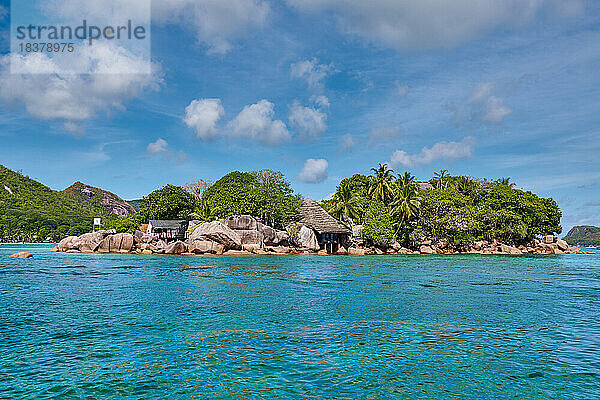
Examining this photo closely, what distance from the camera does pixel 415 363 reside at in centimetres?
828

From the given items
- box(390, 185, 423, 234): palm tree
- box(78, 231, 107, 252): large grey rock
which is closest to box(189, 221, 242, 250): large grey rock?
box(78, 231, 107, 252): large grey rock

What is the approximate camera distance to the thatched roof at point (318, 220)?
5528cm

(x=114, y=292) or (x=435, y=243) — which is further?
(x=435, y=243)

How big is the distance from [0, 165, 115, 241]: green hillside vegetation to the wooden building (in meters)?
55.5

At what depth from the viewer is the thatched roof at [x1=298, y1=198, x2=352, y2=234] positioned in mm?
55281

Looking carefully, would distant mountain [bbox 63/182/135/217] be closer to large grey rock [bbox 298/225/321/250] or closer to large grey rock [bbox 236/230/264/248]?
large grey rock [bbox 298/225/321/250]

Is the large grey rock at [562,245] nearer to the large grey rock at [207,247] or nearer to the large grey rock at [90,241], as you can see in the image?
the large grey rock at [207,247]

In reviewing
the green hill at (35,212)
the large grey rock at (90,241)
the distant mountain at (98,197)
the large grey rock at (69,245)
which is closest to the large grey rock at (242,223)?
the large grey rock at (90,241)

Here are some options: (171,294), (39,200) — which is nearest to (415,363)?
(171,294)

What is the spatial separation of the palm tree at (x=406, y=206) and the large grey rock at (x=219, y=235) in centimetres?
2274

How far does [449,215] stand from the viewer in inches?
2272

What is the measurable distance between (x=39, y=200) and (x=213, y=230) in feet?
324

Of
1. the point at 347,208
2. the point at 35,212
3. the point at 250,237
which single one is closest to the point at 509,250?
the point at 347,208

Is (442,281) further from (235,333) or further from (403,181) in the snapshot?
(403,181)
